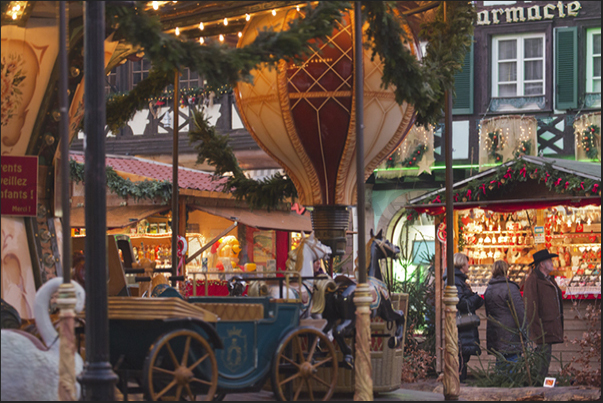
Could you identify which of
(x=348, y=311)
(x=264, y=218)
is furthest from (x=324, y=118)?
(x=264, y=218)

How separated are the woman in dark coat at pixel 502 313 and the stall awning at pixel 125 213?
5.86 metres

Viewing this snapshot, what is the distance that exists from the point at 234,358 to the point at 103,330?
4.51ft

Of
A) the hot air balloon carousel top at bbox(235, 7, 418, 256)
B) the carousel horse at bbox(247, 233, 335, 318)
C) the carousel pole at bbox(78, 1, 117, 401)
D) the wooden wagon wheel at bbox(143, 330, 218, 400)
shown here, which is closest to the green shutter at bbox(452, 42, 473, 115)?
the hot air balloon carousel top at bbox(235, 7, 418, 256)

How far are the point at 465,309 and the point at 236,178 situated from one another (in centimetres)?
315

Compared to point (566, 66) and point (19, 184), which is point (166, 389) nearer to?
point (19, 184)

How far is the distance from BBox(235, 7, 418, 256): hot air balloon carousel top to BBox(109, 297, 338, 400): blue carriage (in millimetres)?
2330

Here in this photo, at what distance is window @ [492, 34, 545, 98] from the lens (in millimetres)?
18203

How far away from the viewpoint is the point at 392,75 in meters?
7.48

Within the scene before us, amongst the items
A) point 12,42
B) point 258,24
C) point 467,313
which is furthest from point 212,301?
point 467,313

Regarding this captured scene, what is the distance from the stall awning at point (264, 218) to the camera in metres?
14.7

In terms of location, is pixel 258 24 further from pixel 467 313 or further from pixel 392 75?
pixel 467 313

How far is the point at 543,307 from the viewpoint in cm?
988

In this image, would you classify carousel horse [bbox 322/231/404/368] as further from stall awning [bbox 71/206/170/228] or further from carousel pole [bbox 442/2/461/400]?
stall awning [bbox 71/206/170/228]

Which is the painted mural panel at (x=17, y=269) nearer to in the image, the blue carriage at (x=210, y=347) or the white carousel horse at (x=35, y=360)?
the blue carriage at (x=210, y=347)
